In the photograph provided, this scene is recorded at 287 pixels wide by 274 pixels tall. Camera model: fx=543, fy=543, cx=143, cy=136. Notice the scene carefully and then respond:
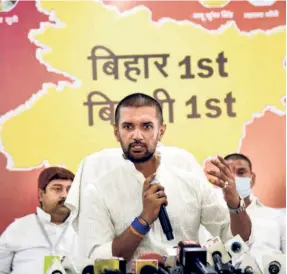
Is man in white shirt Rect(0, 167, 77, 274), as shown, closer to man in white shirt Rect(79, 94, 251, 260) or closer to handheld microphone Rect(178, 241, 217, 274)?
man in white shirt Rect(79, 94, 251, 260)

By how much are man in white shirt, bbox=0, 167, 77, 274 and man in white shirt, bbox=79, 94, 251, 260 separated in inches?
6.9

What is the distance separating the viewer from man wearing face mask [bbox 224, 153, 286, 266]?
3.52 metres

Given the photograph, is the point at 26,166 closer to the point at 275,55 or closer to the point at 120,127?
the point at 120,127

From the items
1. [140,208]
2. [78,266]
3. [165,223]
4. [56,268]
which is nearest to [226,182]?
[165,223]

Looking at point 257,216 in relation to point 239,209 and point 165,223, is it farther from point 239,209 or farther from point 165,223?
point 165,223

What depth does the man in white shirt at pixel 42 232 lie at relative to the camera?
11.3 feet

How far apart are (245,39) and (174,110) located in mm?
666

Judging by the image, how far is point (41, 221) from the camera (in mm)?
3525

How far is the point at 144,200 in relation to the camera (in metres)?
3.29

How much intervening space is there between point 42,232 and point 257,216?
1397 mm

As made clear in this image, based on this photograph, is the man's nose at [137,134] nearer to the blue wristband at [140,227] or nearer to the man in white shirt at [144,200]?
the man in white shirt at [144,200]

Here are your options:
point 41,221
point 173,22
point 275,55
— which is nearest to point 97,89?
point 173,22

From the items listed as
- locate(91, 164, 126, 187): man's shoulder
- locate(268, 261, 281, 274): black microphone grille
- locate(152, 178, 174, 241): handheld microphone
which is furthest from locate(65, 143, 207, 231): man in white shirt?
locate(268, 261, 281, 274): black microphone grille

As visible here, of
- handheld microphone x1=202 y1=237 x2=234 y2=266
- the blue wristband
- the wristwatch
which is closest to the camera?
handheld microphone x1=202 y1=237 x2=234 y2=266
